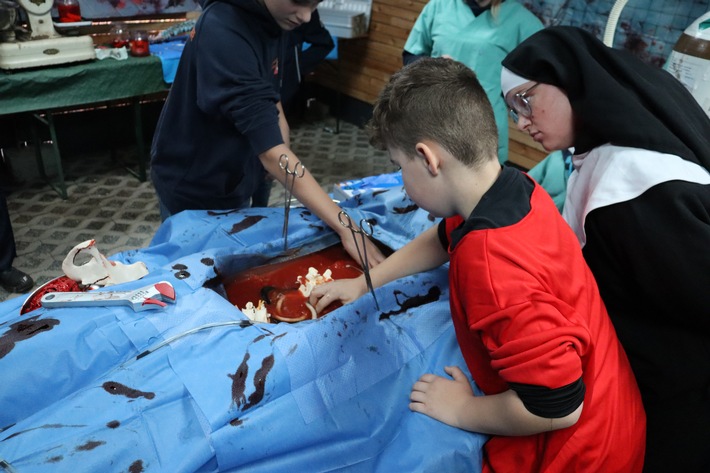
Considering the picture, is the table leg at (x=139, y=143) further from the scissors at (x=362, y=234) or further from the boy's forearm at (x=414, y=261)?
the boy's forearm at (x=414, y=261)

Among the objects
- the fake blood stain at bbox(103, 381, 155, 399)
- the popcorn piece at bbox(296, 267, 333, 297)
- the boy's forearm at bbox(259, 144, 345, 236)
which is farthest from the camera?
the boy's forearm at bbox(259, 144, 345, 236)

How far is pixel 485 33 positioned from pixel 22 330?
202 centimetres

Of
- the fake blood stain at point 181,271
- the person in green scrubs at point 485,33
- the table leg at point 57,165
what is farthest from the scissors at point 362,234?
the table leg at point 57,165

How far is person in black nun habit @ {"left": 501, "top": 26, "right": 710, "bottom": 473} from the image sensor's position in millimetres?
985

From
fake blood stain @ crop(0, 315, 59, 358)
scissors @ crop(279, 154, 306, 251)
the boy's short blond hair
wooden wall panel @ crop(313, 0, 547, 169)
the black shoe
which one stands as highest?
the boy's short blond hair

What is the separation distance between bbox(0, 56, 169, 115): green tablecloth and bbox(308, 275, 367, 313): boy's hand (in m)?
2.20

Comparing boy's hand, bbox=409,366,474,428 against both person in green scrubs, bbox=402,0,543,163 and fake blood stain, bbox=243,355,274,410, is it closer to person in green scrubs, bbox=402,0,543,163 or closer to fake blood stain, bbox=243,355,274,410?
fake blood stain, bbox=243,355,274,410

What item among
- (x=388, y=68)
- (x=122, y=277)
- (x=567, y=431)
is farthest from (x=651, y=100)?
(x=388, y=68)

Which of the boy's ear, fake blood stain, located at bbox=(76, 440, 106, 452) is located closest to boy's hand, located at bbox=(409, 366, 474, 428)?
the boy's ear

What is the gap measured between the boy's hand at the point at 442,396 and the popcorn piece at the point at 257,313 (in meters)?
0.36

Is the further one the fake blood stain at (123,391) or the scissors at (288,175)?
the scissors at (288,175)

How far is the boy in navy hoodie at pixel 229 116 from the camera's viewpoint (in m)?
1.33

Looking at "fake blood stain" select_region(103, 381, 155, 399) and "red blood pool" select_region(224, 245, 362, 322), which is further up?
"fake blood stain" select_region(103, 381, 155, 399)

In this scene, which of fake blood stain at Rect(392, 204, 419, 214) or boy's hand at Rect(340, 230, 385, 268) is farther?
fake blood stain at Rect(392, 204, 419, 214)
